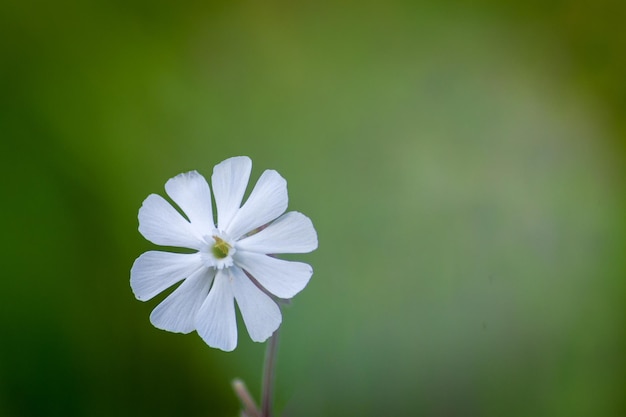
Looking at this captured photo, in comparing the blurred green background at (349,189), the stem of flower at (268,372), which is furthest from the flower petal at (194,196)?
the blurred green background at (349,189)

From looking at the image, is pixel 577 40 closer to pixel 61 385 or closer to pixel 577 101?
pixel 577 101

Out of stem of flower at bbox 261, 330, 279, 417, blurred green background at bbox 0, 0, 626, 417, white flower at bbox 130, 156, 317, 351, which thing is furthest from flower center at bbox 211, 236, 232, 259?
blurred green background at bbox 0, 0, 626, 417

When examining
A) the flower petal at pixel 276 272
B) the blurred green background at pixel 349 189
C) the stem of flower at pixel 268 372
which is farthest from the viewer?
the blurred green background at pixel 349 189

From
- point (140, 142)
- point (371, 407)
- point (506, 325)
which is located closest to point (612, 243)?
point (506, 325)

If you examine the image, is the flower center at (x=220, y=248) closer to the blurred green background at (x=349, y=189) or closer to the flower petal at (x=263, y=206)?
the flower petal at (x=263, y=206)

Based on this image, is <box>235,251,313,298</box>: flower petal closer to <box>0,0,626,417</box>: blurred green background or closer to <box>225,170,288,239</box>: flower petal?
<box>225,170,288,239</box>: flower petal

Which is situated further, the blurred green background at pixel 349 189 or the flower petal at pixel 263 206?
the blurred green background at pixel 349 189
